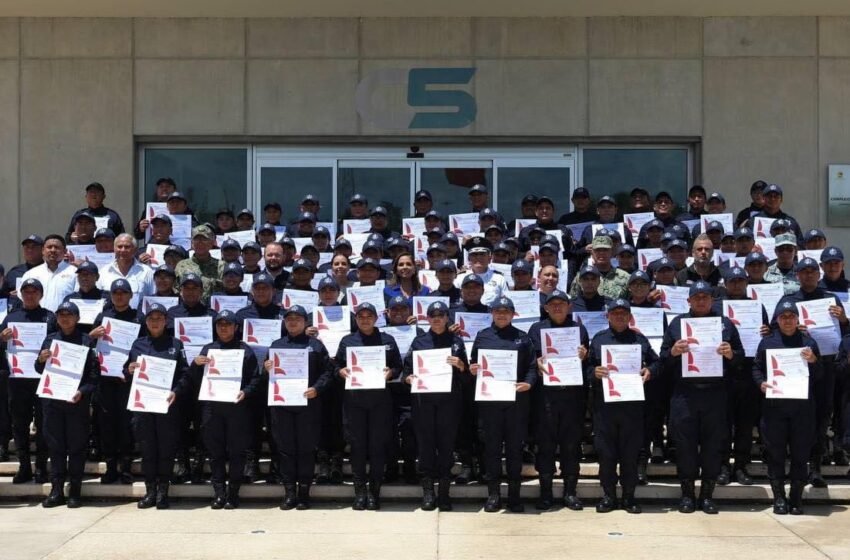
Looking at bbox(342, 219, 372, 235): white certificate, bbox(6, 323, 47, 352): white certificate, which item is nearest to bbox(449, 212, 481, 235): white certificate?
bbox(342, 219, 372, 235): white certificate

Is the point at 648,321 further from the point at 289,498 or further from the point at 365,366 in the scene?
the point at 289,498

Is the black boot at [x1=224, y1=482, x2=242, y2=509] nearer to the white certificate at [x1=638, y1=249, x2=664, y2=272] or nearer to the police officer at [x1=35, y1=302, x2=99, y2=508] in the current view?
the police officer at [x1=35, y1=302, x2=99, y2=508]

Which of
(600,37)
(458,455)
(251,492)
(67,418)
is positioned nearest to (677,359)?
(458,455)

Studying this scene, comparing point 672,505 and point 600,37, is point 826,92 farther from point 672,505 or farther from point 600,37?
point 672,505

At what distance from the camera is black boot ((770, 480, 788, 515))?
9641mm

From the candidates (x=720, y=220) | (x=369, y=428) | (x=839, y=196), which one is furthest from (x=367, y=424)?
(x=839, y=196)

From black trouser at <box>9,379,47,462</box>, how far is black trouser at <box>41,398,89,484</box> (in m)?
0.37

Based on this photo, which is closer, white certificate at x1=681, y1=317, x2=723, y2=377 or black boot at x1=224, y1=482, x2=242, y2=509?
white certificate at x1=681, y1=317, x2=723, y2=377

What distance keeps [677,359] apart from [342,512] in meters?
3.46

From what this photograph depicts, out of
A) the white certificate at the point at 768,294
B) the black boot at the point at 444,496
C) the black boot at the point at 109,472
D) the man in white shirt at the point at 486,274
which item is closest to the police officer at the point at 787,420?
the white certificate at the point at 768,294

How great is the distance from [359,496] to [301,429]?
84cm

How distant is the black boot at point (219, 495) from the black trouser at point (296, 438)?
23.3 inches

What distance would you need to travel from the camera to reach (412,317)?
10.3m

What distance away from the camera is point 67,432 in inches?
392
